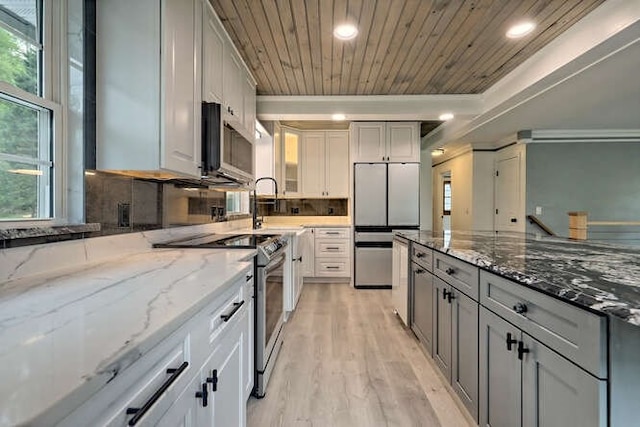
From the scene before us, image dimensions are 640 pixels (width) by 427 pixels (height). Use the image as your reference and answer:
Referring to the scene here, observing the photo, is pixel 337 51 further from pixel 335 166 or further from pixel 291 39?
pixel 335 166

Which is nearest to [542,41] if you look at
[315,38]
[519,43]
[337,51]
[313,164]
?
[519,43]

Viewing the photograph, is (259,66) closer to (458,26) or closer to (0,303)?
(458,26)

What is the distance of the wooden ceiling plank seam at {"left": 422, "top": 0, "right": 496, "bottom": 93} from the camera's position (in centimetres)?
233

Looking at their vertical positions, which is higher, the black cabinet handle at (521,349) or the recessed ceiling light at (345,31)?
the recessed ceiling light at (345,31)

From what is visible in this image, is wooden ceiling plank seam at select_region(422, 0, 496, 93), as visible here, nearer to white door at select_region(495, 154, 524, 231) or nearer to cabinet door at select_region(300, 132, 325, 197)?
cabinet door at select_region(300, 132, 325, 197)

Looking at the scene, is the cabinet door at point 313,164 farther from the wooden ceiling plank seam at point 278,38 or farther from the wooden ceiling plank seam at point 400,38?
the wooden ceiling plank seam at point 400,38

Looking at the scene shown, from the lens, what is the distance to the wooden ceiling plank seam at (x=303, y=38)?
7.58 feet

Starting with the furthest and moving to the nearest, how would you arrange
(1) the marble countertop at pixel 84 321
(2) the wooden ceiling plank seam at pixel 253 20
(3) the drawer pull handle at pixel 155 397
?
(2) the wooden ceiling plank seam at pixel 253 20 → (3) the drawer pull handle at pixel 155 397 → (1) the marble countertop at pixel 84 321

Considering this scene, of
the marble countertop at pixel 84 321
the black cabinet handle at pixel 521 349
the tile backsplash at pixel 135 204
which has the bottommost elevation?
the black cabinet handle at pixel 521 349

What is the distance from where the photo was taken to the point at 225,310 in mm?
1228

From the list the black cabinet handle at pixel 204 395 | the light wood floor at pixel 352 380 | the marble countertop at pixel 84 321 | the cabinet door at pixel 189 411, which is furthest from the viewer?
the light wood floor at pixel 352 380

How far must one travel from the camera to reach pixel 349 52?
2.94 metres

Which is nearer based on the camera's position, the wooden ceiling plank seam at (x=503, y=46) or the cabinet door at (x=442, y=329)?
the cabinet door at (x=442, y=329)

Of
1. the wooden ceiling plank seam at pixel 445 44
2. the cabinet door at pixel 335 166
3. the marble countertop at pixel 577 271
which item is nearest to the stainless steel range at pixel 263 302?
the marble countertop at pixel 577 271
